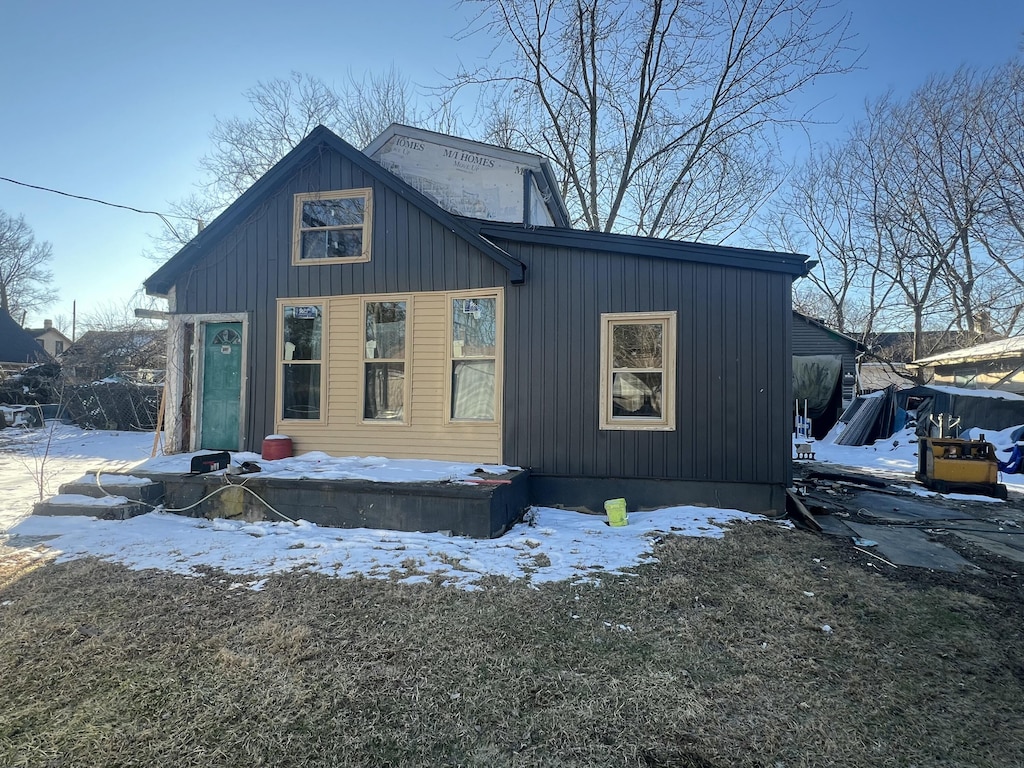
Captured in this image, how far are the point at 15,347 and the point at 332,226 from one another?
108 feet

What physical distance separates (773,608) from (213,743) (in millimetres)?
3243

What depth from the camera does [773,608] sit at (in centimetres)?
352

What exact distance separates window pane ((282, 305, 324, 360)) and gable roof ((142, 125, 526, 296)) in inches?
63.3

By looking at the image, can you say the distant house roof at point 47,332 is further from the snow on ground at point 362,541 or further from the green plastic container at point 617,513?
the green plastic container at point 617,513

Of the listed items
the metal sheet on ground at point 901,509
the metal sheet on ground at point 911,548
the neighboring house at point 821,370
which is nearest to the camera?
the metal sheet on ground at point 911,548

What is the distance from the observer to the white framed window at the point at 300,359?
24.2 ft

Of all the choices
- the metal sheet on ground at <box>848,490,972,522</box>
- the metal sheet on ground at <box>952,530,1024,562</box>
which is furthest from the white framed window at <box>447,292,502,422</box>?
the metal sheet on ground at <box>952,530,1024,562</box>

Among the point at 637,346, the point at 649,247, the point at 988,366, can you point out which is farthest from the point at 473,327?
the point at 988,366

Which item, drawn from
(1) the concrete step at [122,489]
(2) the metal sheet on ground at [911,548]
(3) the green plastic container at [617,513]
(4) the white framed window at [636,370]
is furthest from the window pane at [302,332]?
(2) the metal sheet on ground at [911,548]

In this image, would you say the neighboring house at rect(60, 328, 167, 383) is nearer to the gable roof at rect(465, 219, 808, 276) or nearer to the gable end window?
the gable end window

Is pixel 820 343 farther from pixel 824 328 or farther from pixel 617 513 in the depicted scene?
pixel 617 513

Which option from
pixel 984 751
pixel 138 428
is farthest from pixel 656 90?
pixel 138 428

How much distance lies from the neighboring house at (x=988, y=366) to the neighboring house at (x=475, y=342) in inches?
523

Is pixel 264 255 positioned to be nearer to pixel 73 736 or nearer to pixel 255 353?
pixel 255 353
